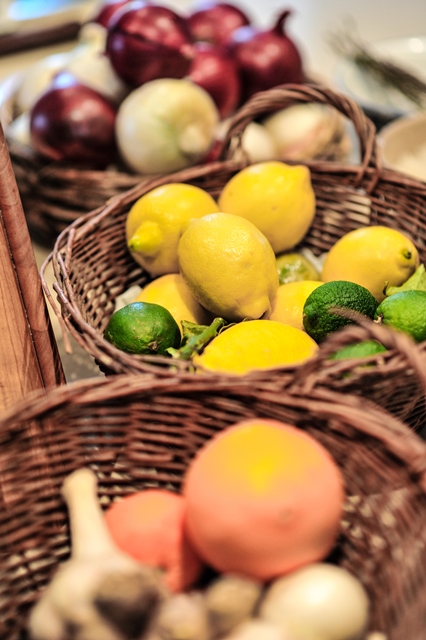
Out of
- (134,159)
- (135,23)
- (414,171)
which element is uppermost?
(135,23)

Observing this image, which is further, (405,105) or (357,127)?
(405,105)

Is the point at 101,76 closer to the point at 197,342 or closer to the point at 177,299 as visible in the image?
the point at 177,299

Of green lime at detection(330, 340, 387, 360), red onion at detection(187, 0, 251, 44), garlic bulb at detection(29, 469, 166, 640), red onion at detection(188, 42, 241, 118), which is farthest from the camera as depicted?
→ red onion at detection(187, 0, 251, 44)

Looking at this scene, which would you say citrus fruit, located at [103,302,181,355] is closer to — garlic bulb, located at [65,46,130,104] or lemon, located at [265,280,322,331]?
lemon, located at [265,280,322,331]

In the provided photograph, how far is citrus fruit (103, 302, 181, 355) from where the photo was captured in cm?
61

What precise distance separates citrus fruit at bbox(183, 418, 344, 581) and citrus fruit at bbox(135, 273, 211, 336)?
293 mm

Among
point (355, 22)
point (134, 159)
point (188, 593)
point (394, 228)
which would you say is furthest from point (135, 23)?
point (355, 22)

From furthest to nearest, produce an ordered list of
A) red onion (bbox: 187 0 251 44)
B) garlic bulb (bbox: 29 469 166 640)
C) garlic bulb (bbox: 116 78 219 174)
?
red onion (bbox: 187 0 251 44)
garlic bulb (bbox: 116 78 219 174)
garlic bulb (bbox: 29 469 166 640)

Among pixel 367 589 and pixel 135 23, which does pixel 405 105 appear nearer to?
pixel 135 23

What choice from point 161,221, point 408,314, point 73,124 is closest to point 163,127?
point 73,124

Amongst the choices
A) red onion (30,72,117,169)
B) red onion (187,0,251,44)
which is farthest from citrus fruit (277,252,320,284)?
red onion (187,0,251,44)

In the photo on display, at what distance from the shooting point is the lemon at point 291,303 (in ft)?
2.27

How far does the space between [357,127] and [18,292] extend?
46 centimetres

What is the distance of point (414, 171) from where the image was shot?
1023mm
